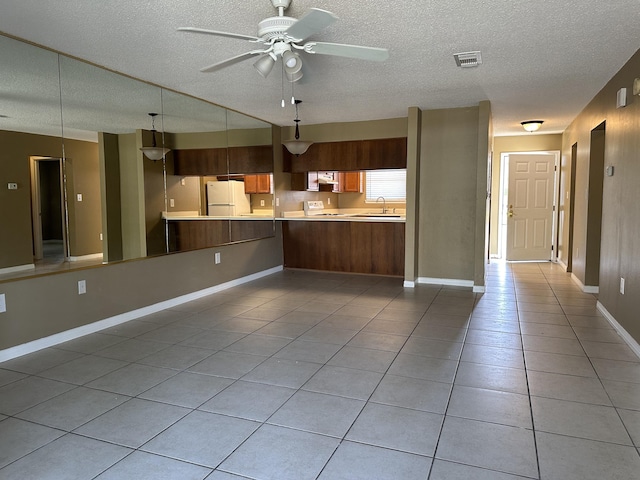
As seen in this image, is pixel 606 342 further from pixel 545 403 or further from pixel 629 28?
pixel 629 28

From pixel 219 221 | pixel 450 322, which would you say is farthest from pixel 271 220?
pixel 450 322

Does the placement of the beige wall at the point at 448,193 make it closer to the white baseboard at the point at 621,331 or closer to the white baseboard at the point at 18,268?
the white baseboard at the point at 621,331

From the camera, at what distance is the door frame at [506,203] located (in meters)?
7.82

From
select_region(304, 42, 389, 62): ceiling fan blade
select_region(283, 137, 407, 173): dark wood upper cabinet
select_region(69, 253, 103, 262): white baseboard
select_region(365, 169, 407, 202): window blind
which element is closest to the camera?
select_region(304, 42, 389, 62): ceiling fan blade

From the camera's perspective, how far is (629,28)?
9.77 feet

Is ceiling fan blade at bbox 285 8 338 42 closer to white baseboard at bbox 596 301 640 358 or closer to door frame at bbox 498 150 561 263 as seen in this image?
white baseboard at bbox 596 301 640 358

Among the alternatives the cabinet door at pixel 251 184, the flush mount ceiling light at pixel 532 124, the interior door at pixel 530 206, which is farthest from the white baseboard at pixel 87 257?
the interior door at pixel 530 206

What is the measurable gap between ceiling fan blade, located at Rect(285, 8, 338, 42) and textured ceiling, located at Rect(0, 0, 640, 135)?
0.33 metres

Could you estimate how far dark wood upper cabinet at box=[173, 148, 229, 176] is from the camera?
480 centimetres

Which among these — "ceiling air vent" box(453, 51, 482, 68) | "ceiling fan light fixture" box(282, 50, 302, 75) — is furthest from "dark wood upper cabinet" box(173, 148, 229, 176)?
"ceiling air vent" box(453, 51, 482, 68)

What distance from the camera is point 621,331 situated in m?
3.59

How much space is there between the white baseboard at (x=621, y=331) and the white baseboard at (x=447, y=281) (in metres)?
1.60

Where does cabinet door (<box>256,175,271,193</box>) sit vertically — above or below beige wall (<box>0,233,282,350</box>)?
above

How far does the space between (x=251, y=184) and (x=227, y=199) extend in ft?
3.12
